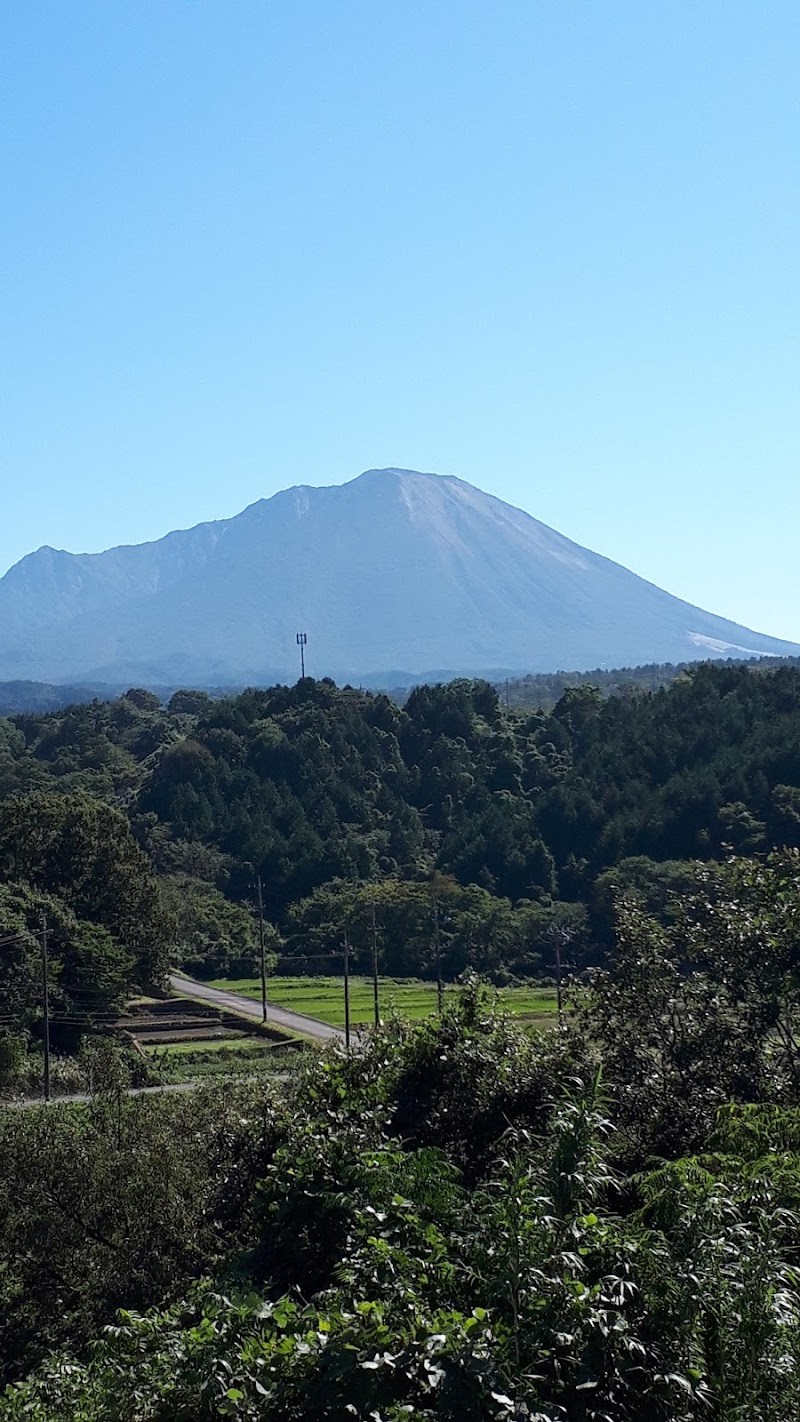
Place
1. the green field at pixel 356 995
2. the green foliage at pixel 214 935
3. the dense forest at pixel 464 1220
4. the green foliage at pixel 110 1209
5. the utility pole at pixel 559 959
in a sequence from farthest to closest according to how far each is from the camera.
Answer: the green foliage at pixel 214 935 < the green field at pixel 356 995 < the utility pole at pixel 559 959 < the green foliage at pixel 110 1209 < the dense forest at pixel 464 1220

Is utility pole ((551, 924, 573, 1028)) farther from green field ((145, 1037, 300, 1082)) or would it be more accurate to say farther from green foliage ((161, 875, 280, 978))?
green foliage ((161, 875, 280, 978))

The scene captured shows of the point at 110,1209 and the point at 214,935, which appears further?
the point at 214,935

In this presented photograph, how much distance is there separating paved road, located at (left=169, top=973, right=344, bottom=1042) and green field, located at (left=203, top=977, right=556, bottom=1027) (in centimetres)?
44

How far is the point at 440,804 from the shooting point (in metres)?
69.6

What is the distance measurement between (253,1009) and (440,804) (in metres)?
29.3

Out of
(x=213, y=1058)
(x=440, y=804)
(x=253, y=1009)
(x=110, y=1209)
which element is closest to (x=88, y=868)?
(x=253, y=1009)

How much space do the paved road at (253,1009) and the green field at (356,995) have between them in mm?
441

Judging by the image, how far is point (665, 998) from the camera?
10359 millimetres

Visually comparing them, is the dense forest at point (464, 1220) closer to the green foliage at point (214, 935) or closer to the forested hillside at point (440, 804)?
the forested hillside at point (440, 804)

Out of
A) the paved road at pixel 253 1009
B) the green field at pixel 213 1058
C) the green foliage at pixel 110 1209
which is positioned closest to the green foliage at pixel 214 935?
the paved road at pixel 253 1009

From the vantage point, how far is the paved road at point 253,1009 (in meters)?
37.4

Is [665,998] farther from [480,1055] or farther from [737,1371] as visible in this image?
[737,1371]

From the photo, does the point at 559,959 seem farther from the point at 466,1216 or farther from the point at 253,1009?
the point at 466,1216

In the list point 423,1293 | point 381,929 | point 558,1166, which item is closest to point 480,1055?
point 558,1166
